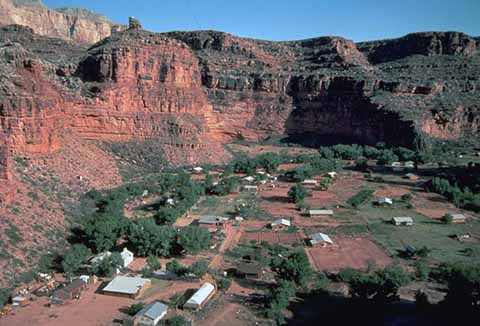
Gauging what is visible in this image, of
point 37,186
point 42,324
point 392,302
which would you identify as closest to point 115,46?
point 37,186

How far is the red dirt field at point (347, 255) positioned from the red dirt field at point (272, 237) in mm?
2262

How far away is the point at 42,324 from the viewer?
77.9 feet

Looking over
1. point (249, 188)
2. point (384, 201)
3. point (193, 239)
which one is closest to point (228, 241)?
point (193, 239)

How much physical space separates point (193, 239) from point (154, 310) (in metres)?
9.62

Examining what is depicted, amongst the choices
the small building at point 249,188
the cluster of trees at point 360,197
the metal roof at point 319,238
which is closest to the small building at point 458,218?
the cluster of trees at point 360,197

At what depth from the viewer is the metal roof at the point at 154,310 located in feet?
77.8

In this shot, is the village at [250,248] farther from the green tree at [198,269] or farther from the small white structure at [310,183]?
the small white structure at [310,183]

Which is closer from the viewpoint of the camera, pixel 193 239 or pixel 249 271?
pixel 249 271

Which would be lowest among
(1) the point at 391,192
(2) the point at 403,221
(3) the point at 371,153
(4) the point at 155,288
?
(4) the point at 155,288

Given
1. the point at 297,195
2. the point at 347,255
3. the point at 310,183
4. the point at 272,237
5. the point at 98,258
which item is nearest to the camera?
the point at 98,258

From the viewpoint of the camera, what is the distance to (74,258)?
30469mm

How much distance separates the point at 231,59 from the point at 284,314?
240 ft

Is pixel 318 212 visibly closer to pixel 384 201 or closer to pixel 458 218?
pixel 384 201

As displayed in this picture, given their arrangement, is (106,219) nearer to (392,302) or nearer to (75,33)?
(392,302)
